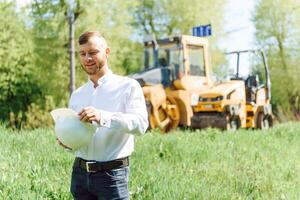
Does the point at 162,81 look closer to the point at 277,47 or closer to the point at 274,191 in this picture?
the point at 274,191

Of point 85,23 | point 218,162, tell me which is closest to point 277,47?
point 85,23

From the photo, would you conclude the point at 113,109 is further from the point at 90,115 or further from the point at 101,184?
the point at 101,184

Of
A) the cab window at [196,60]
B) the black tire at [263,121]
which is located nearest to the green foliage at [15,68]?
the black tire at [263,121]

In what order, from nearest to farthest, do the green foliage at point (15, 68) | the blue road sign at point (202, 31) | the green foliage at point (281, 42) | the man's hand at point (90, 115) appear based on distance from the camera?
the man's hand at point (90, 115)
the blue road sign at point (202, 31)
the green foliage at point (15, 68)
the green foliage at point (281, 42)

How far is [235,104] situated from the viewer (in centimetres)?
1402

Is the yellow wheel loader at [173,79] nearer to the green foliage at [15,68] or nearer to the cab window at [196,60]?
the cab window at [196,60]

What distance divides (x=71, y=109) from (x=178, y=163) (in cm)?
372

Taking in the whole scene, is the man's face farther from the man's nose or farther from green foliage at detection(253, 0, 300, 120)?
green foliage at detection(253, 0, 300, 120)

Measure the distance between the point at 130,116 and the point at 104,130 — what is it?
0.22 m

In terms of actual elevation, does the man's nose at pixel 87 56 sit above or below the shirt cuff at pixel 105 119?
above

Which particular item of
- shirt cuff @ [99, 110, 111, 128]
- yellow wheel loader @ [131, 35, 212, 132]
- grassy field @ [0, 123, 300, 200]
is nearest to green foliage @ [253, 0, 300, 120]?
yellow wheel loader @ [131, 35, 212, 132]

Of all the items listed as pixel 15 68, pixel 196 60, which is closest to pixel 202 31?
pixel 196 60

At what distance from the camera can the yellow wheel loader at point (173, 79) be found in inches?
517

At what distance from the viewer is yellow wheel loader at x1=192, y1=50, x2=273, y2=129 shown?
13.3 metres
